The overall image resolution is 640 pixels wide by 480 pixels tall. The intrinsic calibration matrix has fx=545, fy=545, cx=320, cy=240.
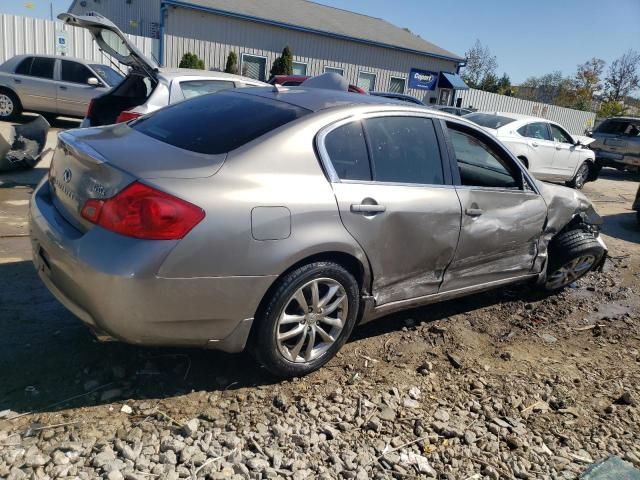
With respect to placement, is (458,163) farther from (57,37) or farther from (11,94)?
(57,37)

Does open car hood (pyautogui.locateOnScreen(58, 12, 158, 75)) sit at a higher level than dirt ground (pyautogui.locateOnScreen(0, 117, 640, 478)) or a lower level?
higher

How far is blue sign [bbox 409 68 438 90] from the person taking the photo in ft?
90.6

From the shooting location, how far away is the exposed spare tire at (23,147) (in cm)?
750

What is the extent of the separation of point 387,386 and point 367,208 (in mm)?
1089

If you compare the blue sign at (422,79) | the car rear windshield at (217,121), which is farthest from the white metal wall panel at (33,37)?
the blue sign at (422,79)

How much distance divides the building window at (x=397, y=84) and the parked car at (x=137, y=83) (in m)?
20.9

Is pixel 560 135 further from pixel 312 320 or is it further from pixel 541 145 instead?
pixel 312 320

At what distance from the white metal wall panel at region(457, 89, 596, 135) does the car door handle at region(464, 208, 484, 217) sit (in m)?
25.3

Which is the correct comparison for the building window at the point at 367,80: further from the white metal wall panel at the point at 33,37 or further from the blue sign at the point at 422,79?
the white metal wall panel at the point at 33,37

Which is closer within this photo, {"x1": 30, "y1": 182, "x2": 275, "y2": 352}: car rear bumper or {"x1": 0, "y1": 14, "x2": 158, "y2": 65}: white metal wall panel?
{"x1": 30, "y1": 182, "x2": 275, "y2": 352}: car rear bumper

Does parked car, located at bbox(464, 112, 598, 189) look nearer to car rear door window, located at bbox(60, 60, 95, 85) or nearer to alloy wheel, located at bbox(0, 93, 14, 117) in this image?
car rear door window, located at bbox(60, 60, 95, 85)

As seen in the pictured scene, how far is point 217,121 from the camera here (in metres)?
3.27

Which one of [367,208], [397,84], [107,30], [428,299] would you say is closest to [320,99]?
[367,208]

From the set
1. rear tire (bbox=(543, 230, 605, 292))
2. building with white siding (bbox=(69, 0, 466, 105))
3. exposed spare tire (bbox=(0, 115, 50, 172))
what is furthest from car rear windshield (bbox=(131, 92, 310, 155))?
building with white siding (bbox=(69, 0, 466, 105))
